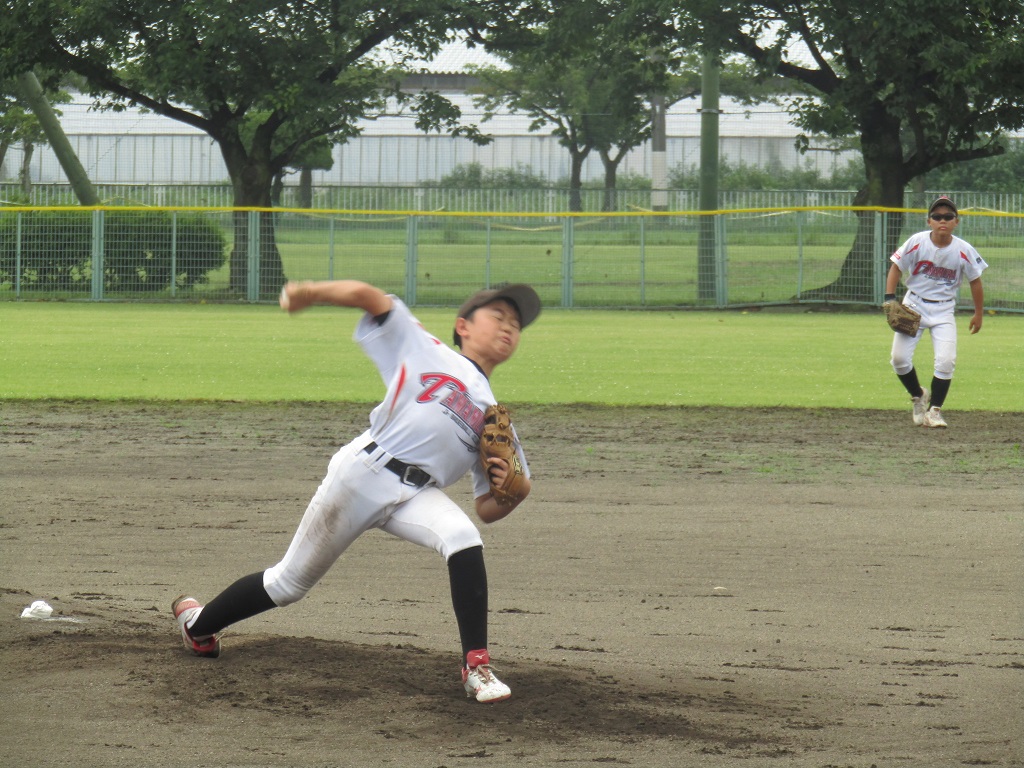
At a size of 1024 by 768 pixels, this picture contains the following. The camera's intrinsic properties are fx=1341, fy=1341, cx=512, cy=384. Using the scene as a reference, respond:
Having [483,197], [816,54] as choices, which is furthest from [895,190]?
[483,197]

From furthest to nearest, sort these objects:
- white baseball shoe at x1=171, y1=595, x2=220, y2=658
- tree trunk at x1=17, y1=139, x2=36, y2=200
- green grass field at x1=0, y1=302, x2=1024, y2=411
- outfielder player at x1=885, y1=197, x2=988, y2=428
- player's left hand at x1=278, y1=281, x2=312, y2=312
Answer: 1. tree trunk at x1=17, y1=139, x2=36, y2=200
2. green grass field at x1=0, y1=302, x2=1024, y2=411
3. outfielder player at x1=885, y1=197, x2=988, y2=428
4. white baseball shoe at x1=171, y1=595, x2=220, y2=658
5. player's left hand at x1=278, y1=281, x2=312, y2=312

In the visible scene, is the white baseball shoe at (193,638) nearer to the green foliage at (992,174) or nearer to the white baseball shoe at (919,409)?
the white baseball shoe at (919,409)

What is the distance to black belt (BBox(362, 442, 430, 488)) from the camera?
159 inches

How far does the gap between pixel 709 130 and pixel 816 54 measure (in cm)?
329

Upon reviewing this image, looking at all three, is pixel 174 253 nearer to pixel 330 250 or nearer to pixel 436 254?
pixel 330 250

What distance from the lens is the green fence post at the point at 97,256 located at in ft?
87.5

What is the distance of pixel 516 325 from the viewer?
4215 mm

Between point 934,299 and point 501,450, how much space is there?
8.17m

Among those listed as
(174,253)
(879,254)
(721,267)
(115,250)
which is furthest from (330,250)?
(879,254)

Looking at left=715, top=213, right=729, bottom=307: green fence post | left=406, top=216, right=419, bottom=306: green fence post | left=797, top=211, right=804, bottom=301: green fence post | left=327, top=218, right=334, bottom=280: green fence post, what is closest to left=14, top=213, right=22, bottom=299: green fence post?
left=327, top=218, right=334, bottom=280: green fence post

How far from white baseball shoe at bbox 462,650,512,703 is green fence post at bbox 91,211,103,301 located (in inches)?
954

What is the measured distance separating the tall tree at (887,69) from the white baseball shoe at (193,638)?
75.1ft

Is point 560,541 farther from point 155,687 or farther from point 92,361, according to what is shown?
point 92,361

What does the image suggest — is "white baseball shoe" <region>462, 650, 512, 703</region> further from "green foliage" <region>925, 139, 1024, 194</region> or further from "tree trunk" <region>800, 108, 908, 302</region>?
"green foliage" <region>925, 139, 1024, 194</region>
